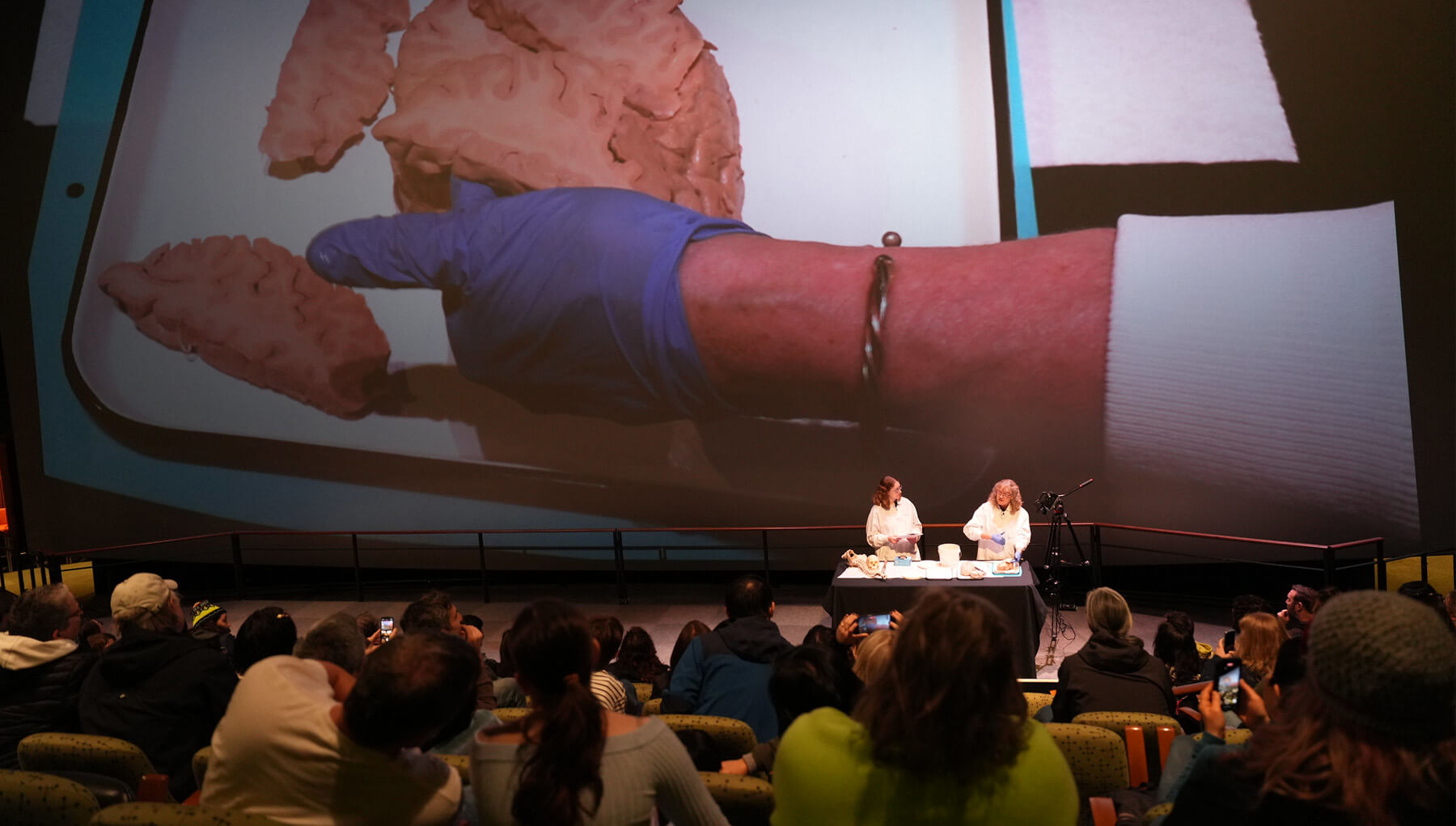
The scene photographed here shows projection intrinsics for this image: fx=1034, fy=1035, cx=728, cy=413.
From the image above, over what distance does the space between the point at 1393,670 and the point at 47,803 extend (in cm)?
230

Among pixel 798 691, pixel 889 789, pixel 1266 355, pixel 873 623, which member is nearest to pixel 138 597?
pixel 798 691

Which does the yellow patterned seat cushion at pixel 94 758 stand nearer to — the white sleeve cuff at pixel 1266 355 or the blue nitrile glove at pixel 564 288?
the blue nitrile glove at pixel 564 288

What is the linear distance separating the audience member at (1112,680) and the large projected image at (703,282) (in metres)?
3.62

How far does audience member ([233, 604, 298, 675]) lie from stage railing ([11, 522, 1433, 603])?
13.5ft

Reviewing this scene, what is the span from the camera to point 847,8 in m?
6.91

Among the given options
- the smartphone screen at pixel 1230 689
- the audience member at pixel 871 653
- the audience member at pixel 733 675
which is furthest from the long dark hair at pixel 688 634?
the smartphone screen at pixel 1230 689

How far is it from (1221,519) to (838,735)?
573 cm

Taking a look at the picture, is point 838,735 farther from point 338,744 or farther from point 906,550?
point 906,550

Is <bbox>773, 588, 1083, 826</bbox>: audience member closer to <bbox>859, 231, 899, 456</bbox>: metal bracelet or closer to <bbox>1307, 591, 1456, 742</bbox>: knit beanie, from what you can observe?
<bbox>1307, 591, 1456, 742</bbox>: knit beanie

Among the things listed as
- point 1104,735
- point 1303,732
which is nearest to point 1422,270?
point 1104,735

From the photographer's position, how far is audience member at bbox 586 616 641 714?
2967 millimetres

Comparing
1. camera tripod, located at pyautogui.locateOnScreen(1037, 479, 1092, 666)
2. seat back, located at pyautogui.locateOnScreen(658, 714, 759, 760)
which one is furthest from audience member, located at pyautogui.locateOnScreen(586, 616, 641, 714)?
camera tripod, located at pyautogui.locateOnScreen(1037, 479, 1092, 666)

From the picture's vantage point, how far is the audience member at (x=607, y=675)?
9.73ft

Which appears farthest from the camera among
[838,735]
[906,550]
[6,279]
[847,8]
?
[6,279]
